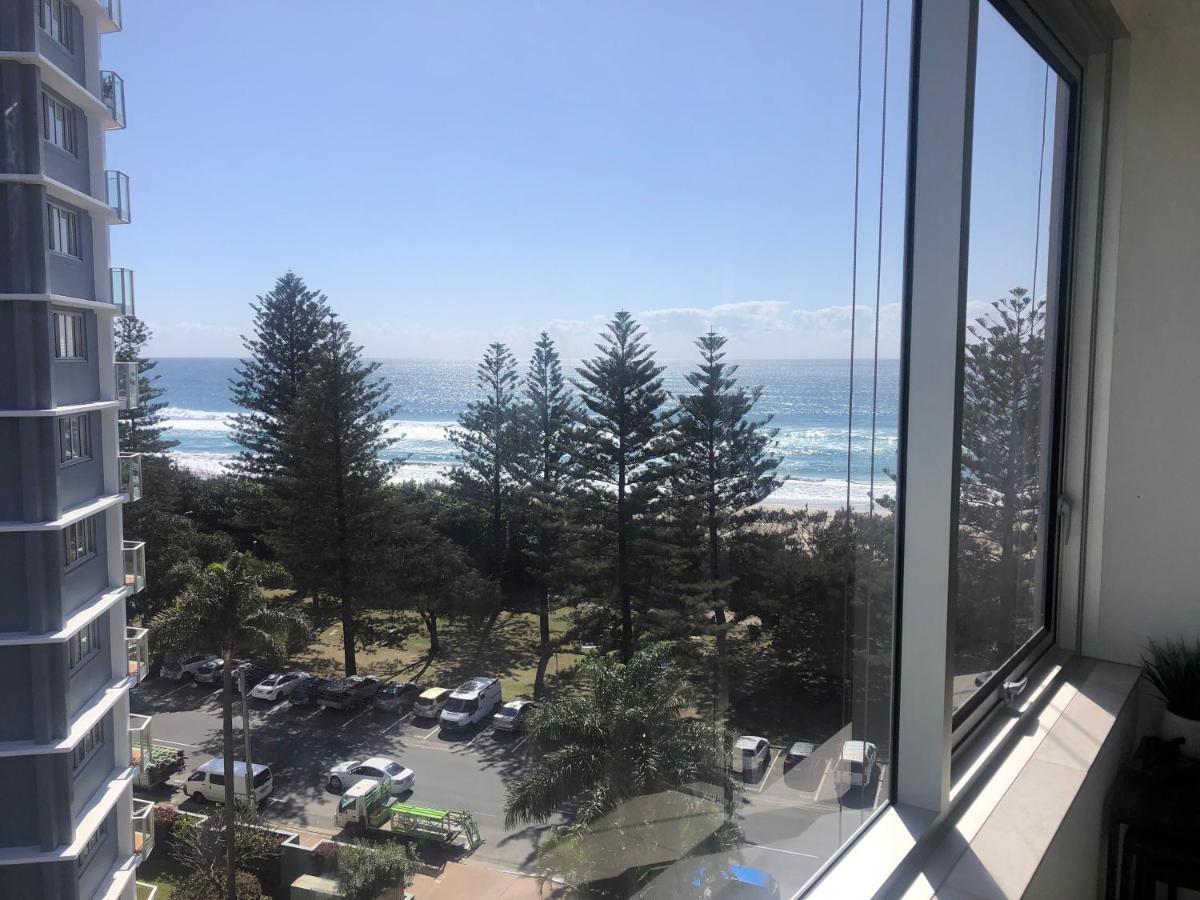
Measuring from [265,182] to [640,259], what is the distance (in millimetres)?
437

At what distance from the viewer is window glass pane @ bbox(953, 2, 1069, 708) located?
187cm

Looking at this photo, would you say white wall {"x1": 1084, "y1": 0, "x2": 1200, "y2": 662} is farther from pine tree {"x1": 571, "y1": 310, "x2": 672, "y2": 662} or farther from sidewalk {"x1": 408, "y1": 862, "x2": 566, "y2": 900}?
sidewalk {"x1": 408, "y1": 862, "x2": 566, "y2": 900}

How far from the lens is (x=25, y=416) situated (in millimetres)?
465

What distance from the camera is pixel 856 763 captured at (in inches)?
61.2

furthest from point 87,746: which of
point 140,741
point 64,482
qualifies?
point 64,482

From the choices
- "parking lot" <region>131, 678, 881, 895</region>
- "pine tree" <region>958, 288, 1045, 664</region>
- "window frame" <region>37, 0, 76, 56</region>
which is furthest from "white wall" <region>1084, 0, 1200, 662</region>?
"window frame" <region>37, 0, 76, 56</region>

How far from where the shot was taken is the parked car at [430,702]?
0.75 metres

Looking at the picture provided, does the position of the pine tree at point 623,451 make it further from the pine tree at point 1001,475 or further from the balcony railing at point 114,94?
the pine tree at point 1001,475

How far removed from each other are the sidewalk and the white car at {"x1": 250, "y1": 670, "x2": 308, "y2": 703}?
19cm

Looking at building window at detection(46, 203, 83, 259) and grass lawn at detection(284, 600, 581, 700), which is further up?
building window at detection(46, 203, 83, 259)

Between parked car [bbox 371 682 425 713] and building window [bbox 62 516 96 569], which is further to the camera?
parked car [bbox 371 682 425 713]

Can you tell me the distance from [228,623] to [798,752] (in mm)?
968

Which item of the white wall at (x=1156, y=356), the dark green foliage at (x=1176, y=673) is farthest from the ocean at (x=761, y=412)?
the dark green foliage at (x=1176, y=673)

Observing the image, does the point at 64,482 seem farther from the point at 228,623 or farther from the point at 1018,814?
the point at 1018,814
